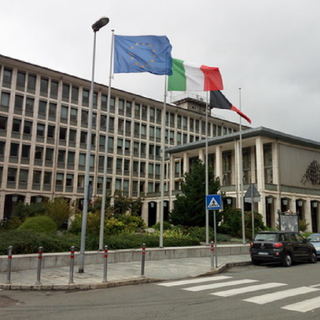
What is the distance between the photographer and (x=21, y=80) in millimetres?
50125

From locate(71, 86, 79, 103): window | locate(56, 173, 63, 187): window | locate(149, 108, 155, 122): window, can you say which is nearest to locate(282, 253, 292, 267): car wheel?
locate(56, 173, 63, 187): window

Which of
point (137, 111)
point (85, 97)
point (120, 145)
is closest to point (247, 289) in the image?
point (85, 97)

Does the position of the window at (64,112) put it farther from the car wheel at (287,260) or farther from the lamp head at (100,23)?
the car wheel at (287,260)

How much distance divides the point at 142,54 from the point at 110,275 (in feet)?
33.2

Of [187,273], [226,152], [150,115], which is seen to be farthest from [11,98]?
[187,273]

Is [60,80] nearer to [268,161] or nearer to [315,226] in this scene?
[268,161]

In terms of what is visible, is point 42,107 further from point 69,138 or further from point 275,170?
point 275,170

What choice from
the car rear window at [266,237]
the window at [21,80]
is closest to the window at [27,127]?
the window at [21,80]

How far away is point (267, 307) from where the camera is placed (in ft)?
25.8

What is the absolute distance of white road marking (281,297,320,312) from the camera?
25.1 ft

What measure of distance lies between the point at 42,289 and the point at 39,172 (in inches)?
1683

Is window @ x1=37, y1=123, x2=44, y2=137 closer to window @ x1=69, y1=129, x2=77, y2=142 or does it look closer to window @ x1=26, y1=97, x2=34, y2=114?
window @ x1=26, y1=97, x2=34, y2=114

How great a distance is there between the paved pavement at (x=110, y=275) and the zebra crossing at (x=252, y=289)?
109 cm

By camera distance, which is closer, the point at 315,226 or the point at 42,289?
the point at 42,289
